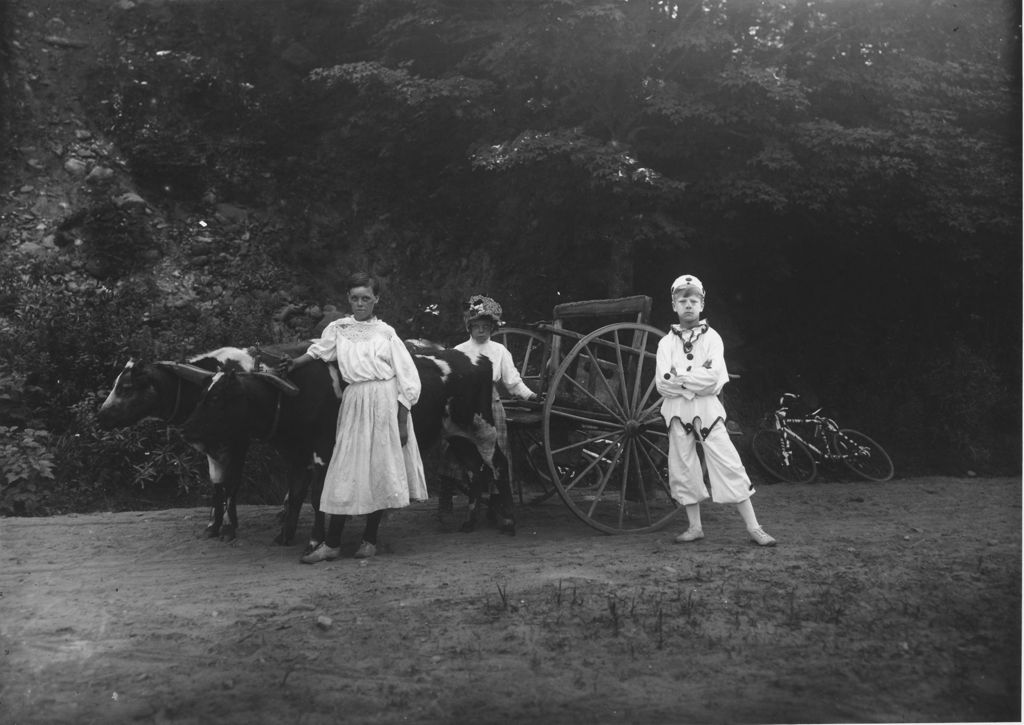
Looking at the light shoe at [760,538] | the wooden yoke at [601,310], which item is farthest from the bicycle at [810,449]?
the light shoe at [760,538]

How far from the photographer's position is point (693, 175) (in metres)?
9.19

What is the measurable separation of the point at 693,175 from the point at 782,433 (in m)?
3.32

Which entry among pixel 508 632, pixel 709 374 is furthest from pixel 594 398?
pixel 508 632

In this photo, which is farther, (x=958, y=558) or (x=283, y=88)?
(x=283, y=88)

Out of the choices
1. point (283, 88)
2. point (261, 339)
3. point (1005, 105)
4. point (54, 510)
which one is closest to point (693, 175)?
point (1005, 105)

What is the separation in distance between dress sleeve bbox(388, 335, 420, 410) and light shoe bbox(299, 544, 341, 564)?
100 cm

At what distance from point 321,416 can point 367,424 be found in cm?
45

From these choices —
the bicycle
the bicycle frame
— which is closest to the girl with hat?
the bicycle

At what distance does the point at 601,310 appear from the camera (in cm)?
671

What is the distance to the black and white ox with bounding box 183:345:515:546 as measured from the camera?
5277 mm

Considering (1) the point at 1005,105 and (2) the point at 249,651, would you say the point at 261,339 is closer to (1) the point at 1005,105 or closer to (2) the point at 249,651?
(2) the point at 249,651

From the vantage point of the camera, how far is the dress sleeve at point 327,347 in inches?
211

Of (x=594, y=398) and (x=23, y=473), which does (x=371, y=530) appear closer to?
(x=594, y=398)

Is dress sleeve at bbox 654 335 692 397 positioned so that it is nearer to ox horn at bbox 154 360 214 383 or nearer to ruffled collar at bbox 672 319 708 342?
ruffled collar at bbox 672 319 708 342
